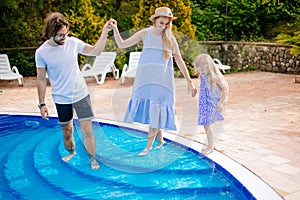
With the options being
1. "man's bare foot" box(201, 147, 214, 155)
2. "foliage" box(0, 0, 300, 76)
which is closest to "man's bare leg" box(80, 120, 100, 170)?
"man's bare foot" box(201, 147, 214, 155)

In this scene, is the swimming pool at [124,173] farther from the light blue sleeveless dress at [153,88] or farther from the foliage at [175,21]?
the foliage at [175,21]

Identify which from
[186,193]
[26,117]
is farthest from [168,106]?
[26,117]

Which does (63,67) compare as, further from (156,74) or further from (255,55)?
(255,55)

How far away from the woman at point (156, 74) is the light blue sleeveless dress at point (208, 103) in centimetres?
14

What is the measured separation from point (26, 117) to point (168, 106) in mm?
3088

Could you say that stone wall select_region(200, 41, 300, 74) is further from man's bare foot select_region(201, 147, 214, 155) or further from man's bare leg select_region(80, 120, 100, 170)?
man's bare leg select_region(80, 120, 100, 170)

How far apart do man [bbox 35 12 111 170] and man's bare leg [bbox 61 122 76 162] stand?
0.18 meters

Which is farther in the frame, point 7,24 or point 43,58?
point 7,24

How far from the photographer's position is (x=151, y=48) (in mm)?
4172

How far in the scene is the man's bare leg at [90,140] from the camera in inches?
155

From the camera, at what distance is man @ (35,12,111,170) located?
3.72 metres

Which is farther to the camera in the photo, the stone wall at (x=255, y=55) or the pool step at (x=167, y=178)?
the stone wall at (x=255, y=55)

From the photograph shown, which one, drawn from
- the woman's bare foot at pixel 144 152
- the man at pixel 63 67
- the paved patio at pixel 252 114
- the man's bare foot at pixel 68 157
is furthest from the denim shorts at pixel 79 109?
the paved patio at pixel 252 114

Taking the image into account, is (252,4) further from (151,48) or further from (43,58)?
(43,58)
